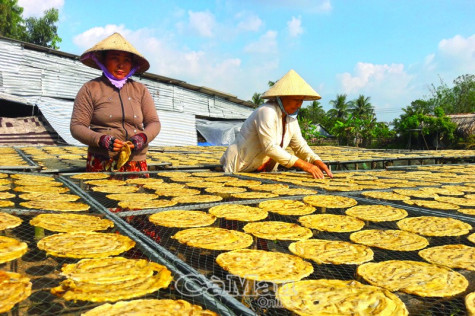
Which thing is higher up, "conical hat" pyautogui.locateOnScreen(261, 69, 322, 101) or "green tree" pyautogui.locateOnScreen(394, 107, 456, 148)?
"green tree" pyautogui.locateOnScreen(394, 107, 456, 148)

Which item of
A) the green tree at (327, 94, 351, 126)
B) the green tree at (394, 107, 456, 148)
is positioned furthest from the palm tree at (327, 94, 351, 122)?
the green tree at (394, 107, 456, 148)

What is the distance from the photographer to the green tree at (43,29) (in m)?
28.1

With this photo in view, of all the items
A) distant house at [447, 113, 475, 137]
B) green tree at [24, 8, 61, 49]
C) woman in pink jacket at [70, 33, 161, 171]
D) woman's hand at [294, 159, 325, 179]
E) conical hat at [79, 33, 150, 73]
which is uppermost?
green tree at [24, 8, 61, 49]

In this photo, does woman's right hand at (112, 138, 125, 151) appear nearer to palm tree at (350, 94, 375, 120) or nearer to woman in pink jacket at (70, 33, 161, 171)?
woman in pink jacket at (70, 33, 161, 171)

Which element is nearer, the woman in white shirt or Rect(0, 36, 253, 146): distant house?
the woman in white shirt

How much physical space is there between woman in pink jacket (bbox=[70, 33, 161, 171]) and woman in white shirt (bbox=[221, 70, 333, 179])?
3.71 ft

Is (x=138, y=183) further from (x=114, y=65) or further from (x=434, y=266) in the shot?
(x=434, y=266)

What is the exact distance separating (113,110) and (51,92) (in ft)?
34.4

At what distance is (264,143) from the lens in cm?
394

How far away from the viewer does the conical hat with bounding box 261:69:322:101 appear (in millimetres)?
3717

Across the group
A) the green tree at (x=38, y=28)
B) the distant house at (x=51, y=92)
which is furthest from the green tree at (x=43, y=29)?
the distant house at (x=51, y=92)

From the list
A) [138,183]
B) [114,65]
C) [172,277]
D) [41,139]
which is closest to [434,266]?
[172,277]

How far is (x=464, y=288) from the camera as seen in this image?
1.26 meters

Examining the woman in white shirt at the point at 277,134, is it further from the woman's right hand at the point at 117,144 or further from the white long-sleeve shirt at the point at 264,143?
the woman's right hand at the point at 117,144
